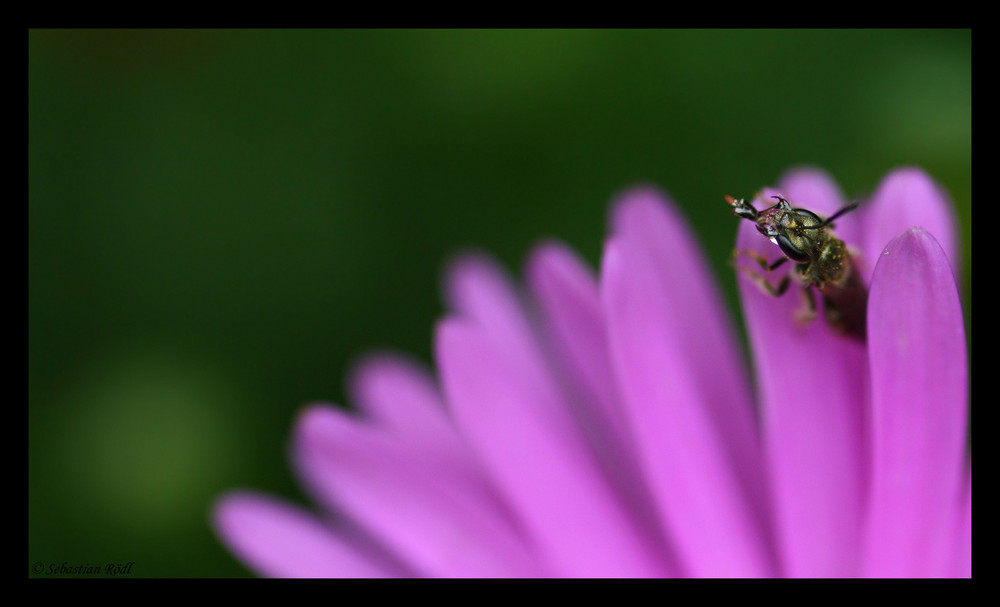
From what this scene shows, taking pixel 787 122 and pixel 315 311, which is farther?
pixel 315 311

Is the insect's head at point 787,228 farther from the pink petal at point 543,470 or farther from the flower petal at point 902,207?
the pink petal at point 543,470

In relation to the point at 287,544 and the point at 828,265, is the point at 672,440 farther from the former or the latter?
the point at 287,544

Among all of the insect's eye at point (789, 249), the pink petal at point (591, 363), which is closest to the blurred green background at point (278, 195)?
the pink petal at point (591, 363)

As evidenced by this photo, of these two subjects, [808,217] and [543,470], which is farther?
[543,470]

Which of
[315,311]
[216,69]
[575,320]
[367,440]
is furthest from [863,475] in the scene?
[216,69]

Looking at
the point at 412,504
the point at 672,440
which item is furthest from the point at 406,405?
the point at 672,440

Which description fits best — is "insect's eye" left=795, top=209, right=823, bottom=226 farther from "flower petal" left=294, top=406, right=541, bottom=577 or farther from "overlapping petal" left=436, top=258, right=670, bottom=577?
"flower petal" left=294, top=406, right=541, bottom=577
